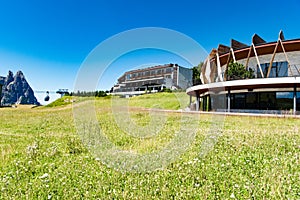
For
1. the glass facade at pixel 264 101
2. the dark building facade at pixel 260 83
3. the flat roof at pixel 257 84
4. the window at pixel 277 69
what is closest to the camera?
the flat roof at pixel 257 84

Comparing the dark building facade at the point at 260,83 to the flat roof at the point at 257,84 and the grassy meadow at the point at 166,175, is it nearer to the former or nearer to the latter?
the flat roof at the point at 257,84

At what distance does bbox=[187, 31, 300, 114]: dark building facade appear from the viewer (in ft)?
Answer: 74.4

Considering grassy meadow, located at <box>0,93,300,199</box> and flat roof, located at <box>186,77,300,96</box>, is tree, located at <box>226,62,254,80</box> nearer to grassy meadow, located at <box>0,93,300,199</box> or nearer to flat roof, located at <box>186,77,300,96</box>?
flat roof, located at <box>186,77,300,96</box>

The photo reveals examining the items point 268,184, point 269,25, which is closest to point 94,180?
point 268,184

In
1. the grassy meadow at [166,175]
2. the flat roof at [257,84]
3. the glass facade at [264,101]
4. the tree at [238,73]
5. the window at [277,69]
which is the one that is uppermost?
the window at [277,69]

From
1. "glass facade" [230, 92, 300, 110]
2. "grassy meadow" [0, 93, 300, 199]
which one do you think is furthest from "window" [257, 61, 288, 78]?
"grassy meadow" [0, 93, 300, 199]

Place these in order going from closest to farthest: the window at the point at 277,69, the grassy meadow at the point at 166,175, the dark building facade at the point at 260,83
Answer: the grassy meadow at the point at 166,175
the dark building facade at the point at 260,83
the window at the point at 277,69

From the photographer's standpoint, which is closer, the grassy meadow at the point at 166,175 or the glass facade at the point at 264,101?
the grassy meadow at the point at 166,175

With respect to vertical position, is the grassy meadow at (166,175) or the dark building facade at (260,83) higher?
the dark building facade at (260,83)

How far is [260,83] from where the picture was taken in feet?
72.0

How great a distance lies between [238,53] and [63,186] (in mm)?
31671

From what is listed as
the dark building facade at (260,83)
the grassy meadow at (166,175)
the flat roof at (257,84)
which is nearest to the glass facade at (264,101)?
the dark building facade at (260,83)

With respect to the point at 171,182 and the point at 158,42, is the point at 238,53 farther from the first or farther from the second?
the point at 171,182

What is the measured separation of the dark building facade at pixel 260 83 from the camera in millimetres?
22673
